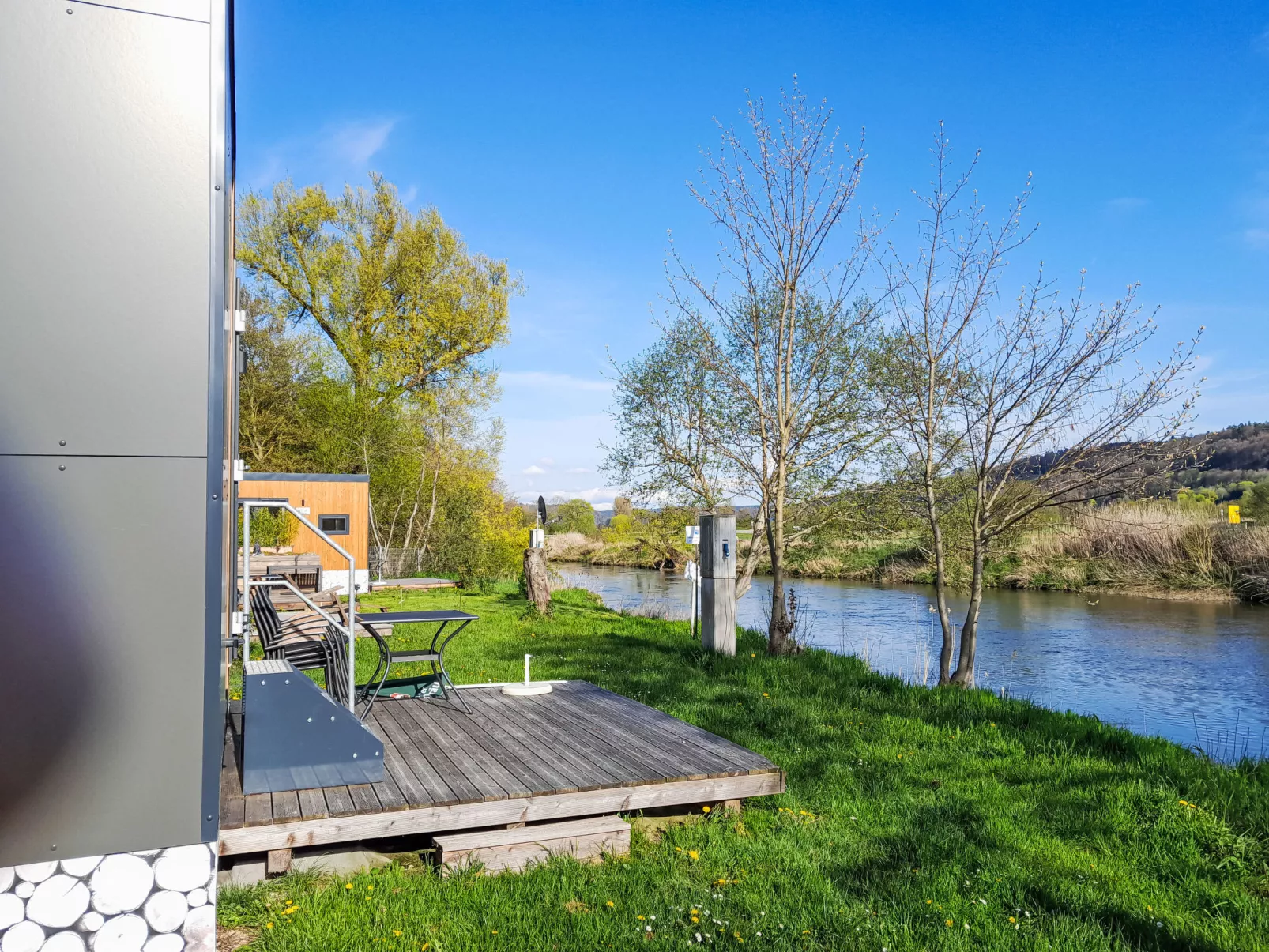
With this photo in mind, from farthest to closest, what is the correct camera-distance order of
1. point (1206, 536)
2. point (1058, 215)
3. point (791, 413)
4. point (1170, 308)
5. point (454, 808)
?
1. point (1206, 536)
2. point (791, 413)
3. point (1058, 215)
4. point (1170, 308)
5. point (454, 808)

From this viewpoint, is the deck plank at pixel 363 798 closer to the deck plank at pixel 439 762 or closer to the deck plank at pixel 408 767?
the deck plank at pixel 408 767

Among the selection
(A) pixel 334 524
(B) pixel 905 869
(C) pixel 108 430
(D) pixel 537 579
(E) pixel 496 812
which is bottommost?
(B) pixel 905 869

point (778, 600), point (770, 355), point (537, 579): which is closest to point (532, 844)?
point (778, 600)

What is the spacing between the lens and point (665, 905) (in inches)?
126

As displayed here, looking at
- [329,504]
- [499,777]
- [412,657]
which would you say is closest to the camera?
[499,777]

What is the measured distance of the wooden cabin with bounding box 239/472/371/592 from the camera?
54.7 feet

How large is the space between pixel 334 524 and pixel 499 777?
14.6m

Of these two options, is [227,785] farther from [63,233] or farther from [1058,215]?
[1058,215]

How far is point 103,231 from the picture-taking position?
2322mm

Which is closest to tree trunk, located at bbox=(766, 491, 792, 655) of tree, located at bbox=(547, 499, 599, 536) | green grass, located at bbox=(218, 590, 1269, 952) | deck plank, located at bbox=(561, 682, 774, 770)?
green grass, located at bbox=(218, 590, 1269, 952)

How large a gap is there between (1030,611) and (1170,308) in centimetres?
881

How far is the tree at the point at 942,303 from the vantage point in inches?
315

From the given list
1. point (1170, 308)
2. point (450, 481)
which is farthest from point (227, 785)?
point (450, 481)

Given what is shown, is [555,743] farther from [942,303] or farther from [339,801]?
[942,303]
